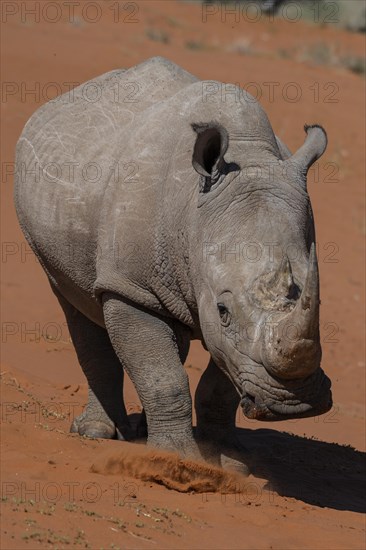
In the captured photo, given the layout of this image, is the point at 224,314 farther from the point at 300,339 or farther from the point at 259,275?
the point at 300,339

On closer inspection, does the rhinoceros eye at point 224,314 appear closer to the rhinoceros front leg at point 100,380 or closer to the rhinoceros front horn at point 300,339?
the rhinoceros front horn at point 300,339

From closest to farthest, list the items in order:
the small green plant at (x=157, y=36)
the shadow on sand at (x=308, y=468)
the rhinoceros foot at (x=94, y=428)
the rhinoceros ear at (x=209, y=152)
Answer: the rhinoceros ear at (x=209, y=152)
the shadow on sand at (x=308, y=468)
the rhinoceros foot at (x=94, y=428)
the small green plant at (x=157, y=36)

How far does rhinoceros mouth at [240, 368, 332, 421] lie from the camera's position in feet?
23.7

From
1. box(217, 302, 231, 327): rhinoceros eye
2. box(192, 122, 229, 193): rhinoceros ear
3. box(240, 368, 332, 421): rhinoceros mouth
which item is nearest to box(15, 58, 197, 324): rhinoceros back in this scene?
box(192, 122, 229, 193): rhinoceros ear

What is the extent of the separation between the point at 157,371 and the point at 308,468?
2.06 m

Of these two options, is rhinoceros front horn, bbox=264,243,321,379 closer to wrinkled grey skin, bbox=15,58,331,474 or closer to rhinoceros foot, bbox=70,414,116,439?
wrinkled grey skin, bbox=15,58,331,474

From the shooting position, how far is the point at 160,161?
27.7 feet

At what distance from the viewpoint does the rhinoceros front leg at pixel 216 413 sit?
913cm

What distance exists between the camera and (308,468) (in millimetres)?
9906

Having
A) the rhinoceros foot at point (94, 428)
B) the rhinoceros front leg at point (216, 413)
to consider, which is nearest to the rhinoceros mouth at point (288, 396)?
the rhinoceros front leg at point (216, 413)

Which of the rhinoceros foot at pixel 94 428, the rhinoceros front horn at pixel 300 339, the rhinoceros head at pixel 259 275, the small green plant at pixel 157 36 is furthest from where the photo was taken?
the small green plant at pixel 157 36

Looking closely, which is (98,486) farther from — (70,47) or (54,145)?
(70,47)

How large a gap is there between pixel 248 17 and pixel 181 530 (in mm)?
29427

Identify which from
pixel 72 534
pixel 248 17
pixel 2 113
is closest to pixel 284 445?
pixel 72 534
